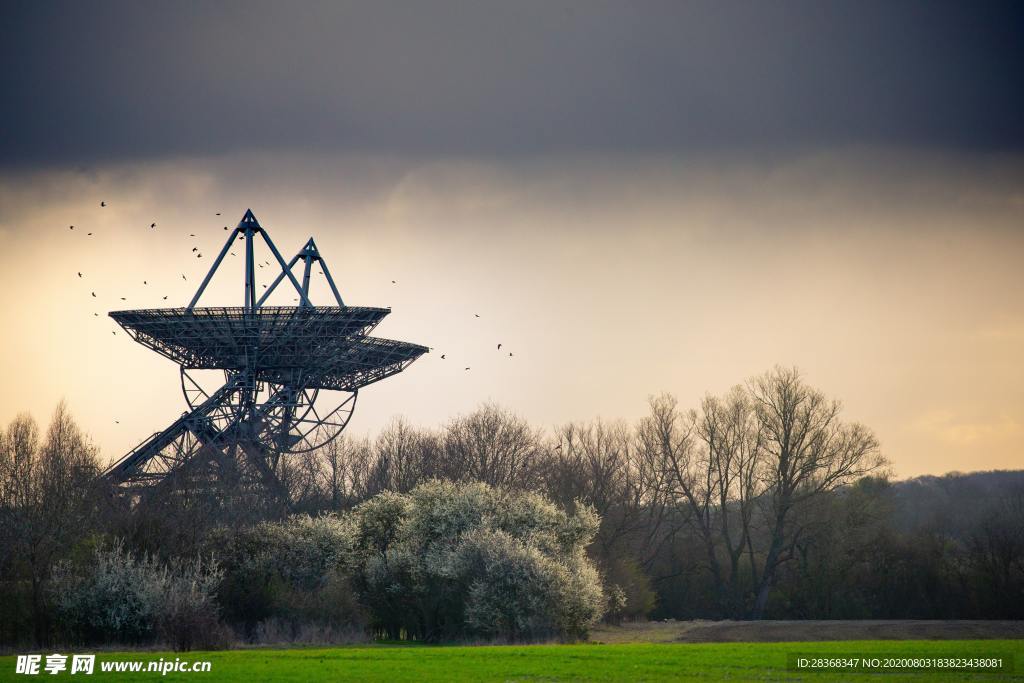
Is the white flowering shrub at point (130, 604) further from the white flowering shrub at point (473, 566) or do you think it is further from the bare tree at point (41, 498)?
the white flowering shrub at point (473, 566)

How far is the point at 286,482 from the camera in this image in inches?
3696

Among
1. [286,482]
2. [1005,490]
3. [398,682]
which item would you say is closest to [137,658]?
[398,682]

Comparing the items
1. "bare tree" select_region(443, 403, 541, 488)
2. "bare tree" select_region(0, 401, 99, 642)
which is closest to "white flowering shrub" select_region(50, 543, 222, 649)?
"bare tree" select_region(0, 401, 99, 642)

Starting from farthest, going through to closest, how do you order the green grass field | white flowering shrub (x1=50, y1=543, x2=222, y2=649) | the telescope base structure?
the telescope base structure, white flowering shrub (x1=50, y1=543, x2=222, y2=649), the green grass field

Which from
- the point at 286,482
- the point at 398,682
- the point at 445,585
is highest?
the point at 286,482

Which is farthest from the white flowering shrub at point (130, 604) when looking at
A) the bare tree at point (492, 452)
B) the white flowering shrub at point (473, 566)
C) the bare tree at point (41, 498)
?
the bare tree at point (492, 452)

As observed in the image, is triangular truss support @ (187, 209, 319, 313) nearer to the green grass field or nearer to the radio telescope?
the radio telescope

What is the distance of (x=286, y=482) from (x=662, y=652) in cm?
5822

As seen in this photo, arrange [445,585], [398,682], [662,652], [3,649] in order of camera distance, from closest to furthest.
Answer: [398,682], [662,652], [3,649], [445,585]

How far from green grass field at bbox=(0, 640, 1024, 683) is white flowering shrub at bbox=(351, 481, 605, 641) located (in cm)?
1014

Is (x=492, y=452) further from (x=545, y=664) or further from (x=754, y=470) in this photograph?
(x=545, y=664)

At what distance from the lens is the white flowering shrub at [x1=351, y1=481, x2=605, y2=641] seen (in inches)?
2069

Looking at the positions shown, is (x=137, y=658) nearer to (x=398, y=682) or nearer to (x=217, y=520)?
(x=398, y=682)

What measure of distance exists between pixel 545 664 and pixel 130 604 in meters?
18.3
